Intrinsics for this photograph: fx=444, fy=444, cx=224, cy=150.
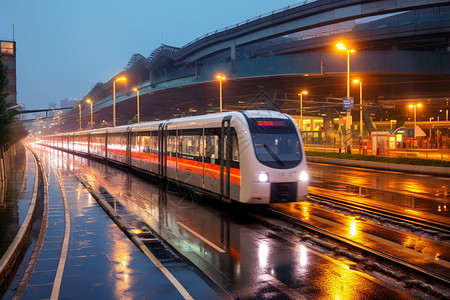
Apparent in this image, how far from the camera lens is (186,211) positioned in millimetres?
15086

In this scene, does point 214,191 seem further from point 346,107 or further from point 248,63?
point 248,63

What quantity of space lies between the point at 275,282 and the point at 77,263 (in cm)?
413

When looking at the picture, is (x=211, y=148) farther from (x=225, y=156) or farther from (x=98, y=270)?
(x=98, y=270)

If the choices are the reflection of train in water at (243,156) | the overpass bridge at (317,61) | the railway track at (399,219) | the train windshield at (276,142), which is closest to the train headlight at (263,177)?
the reflection of train in water at (243,156)

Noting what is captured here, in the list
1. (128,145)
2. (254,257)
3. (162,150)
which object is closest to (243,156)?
(254,257)

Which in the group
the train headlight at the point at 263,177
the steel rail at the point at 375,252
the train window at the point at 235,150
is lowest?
the steel rail at the point at 375,252

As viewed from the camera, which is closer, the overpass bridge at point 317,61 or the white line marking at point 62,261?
the white line marking at point 62,261

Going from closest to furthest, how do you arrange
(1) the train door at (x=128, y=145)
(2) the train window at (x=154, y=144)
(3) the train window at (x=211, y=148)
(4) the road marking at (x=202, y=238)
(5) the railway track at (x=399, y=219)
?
1. (4) the road marking at (x=202, y=238)
2. (5) the railway track at (x=399, y=219)
3. (3) the train window at (x=211, y=148)
4. (2) the train window at (x=154, y=144)
5. (1) the train door at (x=128, y=145)

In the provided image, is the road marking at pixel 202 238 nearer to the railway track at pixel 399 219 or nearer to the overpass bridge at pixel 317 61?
the railway track at pixel 399 219

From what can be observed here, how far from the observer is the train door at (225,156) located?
1452 cm

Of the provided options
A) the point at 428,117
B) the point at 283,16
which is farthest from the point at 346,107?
the point at 428,117

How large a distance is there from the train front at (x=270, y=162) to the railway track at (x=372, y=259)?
0.86m

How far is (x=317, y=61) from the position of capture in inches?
1929

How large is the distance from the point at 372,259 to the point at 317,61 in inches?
1658
